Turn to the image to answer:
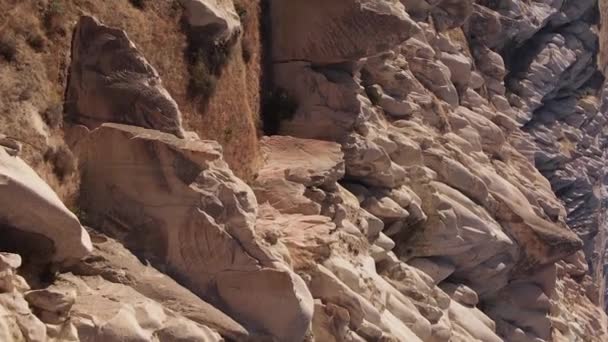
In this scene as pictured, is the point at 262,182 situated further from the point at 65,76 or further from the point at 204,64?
the point at 65,76

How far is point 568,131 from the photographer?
136 feet

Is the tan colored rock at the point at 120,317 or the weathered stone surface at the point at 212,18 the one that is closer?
the tan colored rock at the point at 120,317

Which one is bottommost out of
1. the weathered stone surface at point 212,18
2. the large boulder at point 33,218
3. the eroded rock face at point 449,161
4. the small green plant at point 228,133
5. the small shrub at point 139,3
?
the eroded rock face at point 449,161

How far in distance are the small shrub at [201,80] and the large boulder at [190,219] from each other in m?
2.87

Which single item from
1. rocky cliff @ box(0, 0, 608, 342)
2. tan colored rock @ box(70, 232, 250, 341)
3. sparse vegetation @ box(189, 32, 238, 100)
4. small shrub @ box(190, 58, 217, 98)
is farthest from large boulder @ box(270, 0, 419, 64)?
tan colored rock @ box(70, 232, 250, 341)

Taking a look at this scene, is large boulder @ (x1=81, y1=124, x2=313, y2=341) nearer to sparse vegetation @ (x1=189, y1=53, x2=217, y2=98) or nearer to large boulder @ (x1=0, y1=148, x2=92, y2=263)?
large boulder @ (x1=0, y1=148, x2=92, y2=263)

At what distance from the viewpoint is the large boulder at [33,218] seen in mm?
10797

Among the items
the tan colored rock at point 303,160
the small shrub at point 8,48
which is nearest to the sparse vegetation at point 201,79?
the tan colored rock at point 303,160

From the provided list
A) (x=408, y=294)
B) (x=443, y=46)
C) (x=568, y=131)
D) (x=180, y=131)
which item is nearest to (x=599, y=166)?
(x=568, y=131)

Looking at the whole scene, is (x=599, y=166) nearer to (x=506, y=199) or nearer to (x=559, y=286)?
(x=559, y=286)

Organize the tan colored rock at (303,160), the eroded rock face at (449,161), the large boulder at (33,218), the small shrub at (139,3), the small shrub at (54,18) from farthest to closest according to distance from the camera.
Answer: the eroded rock face at (449,161), the tan colored rock at (303,160), the small shrub at (139,3), the small shrub at (54,18), the large boulder at (33,218)

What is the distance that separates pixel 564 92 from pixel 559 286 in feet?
36.0

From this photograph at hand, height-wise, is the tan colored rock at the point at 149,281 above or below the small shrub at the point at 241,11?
below

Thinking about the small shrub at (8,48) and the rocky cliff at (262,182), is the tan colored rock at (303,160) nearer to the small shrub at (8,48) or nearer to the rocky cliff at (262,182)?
the rocky cliff at (262,182)
